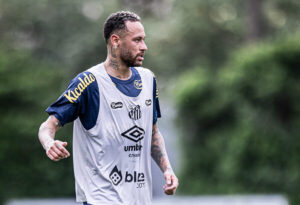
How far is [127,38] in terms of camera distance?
18.3 ft

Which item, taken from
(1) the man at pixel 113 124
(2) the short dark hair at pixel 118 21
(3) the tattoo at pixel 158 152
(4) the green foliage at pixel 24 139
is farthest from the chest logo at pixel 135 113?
(4) the green foliage at pixel 24 139

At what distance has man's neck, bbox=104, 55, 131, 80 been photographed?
5617 mm

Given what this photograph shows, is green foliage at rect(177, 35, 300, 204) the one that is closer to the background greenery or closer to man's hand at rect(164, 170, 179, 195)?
the background greenery

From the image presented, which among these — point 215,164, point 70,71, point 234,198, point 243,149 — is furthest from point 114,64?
point 70,71

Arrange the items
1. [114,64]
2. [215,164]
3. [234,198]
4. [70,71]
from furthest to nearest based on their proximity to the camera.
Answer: [70,71] < [215,164] < [234,198] < [114,64]

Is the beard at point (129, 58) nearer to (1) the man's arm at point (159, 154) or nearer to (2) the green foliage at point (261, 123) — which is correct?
(1) the man's arm at point (159, 154)

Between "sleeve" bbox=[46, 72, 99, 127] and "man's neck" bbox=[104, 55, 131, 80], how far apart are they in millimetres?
230

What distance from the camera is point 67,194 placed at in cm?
1983

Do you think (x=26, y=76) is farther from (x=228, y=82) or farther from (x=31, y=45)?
(x=31, y=45)

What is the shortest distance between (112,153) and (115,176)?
0.63 feet

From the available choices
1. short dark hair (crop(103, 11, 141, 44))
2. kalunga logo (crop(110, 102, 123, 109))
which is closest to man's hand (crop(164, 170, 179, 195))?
kalunga logo (crop(110, 102, 123, 109))

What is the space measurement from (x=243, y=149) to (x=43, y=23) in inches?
534

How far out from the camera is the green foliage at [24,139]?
1828 cm

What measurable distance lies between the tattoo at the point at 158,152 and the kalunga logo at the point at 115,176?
1.71 ft
